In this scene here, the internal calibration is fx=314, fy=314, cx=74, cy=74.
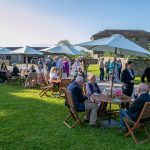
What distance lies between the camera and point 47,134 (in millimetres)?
7652

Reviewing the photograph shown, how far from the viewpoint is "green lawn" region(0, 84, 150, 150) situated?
22.5 ft

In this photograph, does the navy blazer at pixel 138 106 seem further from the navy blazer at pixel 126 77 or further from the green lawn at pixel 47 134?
the navy blazer at pixel 126 77

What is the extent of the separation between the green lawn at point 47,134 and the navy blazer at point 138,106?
0.57 meters

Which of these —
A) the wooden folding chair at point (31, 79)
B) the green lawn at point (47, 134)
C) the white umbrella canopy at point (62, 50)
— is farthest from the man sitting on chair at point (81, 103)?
the white umbrella canopy at point (62, 50)

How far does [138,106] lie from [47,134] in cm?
230

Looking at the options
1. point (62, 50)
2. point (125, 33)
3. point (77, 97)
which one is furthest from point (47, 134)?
point (125, 33)

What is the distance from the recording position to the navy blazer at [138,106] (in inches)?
292

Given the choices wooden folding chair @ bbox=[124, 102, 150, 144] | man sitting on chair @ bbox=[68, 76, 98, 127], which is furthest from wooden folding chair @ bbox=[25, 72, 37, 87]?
wooden folding chair @ bbox=[124, 102, 150, 144]

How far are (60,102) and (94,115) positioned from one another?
3.91m

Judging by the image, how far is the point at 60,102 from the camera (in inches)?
482

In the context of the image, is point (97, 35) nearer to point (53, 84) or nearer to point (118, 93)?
point (53, 84)

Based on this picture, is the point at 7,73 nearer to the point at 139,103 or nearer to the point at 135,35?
the point at 139,103

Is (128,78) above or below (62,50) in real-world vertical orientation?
below

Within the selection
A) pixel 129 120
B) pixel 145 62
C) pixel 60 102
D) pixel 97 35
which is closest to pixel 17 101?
pixel 60 102
